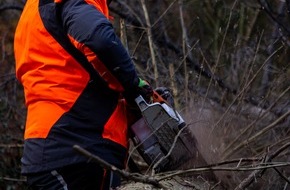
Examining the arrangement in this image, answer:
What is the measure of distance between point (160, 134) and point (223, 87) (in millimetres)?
2031

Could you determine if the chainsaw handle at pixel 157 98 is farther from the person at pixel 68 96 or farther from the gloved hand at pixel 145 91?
the person at pixel 68 96

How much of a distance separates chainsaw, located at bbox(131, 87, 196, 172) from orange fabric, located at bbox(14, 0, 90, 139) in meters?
0.39

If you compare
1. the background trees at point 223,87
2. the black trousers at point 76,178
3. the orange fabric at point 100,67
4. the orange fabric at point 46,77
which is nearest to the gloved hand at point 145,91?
the orange fabric at point 100,67

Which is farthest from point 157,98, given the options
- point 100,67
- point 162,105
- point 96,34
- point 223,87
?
point 223,87

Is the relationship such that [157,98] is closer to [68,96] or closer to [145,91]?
[145,91]

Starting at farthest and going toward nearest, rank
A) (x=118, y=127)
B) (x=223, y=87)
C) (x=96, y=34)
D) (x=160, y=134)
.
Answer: (x=223, y=87), (x=160, y=134), (x=118, y=127), (x=96, y=34)

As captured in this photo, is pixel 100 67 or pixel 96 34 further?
pixel 100 67

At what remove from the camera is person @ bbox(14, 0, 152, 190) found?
357 cm

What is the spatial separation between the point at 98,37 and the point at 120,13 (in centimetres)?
368

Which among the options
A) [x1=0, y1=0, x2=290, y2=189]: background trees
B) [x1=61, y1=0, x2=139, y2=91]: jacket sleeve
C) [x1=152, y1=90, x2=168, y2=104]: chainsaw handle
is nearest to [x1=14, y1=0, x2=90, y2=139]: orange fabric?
[x1=61, y1=0, x2=139, y2=91]: jacket sleeve

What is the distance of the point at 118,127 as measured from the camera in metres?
3.72

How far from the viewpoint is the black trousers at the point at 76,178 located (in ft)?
11.9

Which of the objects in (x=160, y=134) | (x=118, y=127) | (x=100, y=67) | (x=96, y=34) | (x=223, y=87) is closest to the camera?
(x=96, y=34)

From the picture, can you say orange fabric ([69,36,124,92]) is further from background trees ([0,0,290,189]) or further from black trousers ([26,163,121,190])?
background trees ([0,0,290,189])
